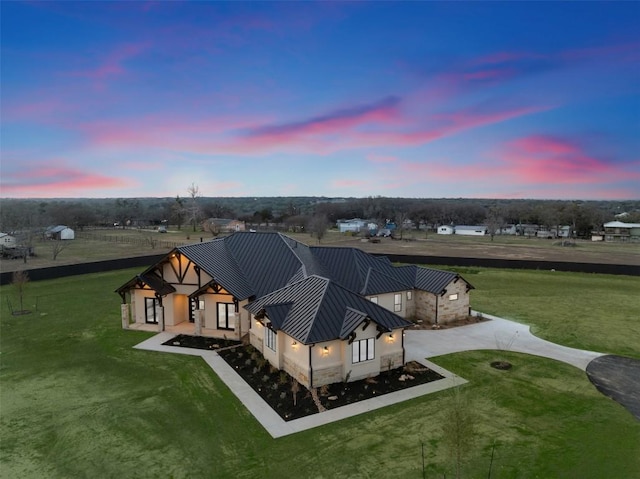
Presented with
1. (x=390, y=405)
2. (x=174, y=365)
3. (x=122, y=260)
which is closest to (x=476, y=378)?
(x=390, y=405)

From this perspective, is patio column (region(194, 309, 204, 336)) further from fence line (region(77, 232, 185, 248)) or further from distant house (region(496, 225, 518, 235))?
distant house (region(496, 225, 518, 235))

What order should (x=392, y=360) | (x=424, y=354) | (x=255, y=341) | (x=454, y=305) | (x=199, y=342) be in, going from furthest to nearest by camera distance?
(x=454, y=305) < (x=199, y=342) < (x=255, y=341) < (x=424, y=354) < (x=392, y=360)

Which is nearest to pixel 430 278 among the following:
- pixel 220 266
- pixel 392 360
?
pixel 392 360

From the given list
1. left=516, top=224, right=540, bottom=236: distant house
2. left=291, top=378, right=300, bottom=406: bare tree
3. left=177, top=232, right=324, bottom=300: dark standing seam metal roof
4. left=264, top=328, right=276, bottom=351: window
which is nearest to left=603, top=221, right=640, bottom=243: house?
left=516, top=224, right=540, bottom=236: distant house

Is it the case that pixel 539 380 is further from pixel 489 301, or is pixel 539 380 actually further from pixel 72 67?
pixel 72 67

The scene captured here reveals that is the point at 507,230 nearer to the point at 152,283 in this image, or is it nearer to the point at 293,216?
the point at 293,216

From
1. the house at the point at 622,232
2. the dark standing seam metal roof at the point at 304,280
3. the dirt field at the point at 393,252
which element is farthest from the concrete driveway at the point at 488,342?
the house at the point at 622,232
